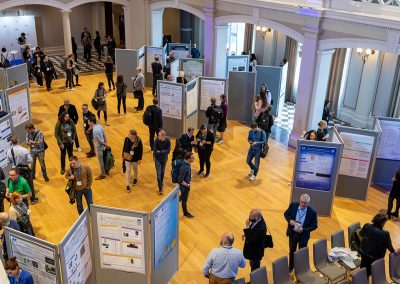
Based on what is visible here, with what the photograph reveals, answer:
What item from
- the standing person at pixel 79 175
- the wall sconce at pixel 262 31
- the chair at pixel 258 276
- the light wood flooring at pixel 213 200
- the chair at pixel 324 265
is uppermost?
the wall sconce at pixel 262 31

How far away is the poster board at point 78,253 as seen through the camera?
211 inches

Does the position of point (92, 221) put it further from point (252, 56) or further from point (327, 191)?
point (252, 56)

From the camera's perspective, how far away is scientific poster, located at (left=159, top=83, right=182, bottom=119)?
11523mm

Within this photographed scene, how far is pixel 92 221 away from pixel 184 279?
2.08 m

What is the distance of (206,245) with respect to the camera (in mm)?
7992

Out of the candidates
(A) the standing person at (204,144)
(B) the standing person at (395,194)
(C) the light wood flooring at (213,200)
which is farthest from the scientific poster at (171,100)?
(B) the standing person at (395,194)

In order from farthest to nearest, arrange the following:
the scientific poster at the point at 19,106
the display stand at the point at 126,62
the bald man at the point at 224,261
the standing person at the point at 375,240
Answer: the display stand at the point at 126,62 → the scientific poster at the point at 19,106 → the standing person at the point at 375,240 → the bald man at the point at 224,261

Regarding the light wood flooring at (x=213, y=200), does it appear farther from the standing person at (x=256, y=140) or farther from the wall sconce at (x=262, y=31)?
the wall sconce at (x=262, y=31)

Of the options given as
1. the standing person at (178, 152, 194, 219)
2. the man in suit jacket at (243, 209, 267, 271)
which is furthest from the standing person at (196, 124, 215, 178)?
the man in suit jacket at (243, 209, 267, 271)

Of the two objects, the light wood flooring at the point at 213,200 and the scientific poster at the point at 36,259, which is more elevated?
the scientific poster at the point at 36,259

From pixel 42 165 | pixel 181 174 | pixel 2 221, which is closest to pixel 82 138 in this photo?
pixel 42 165

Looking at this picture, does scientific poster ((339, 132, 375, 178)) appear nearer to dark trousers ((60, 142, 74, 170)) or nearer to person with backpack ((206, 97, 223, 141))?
person with backpack ((206, 97, 223, 141))

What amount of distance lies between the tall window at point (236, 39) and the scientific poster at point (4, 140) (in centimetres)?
1203

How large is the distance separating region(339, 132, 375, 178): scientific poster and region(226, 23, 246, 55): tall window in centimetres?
1107
